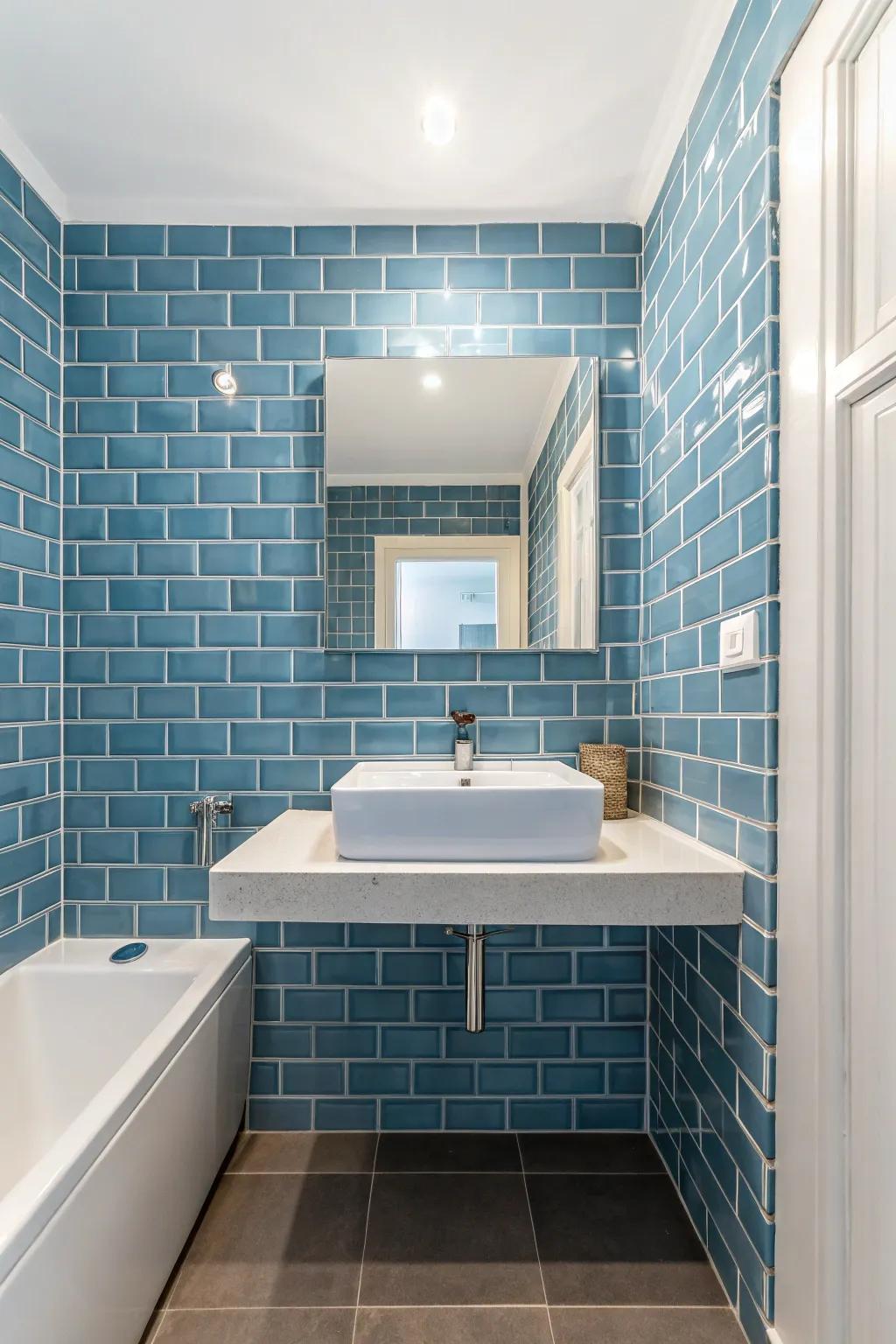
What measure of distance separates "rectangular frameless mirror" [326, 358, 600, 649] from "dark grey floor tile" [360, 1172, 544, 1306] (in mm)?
1363

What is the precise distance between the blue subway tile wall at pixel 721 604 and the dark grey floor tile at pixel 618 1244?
0.05m

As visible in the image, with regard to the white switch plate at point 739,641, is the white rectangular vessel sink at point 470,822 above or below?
below

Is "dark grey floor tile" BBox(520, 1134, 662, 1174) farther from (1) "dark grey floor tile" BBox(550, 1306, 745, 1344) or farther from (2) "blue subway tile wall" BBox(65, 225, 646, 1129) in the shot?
(2) "blue subway tile wall" BBox(65, 225, 646, 1129)

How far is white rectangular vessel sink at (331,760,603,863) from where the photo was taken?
1.47 m

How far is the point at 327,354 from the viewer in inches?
83.6

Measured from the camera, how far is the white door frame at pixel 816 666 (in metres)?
1.12

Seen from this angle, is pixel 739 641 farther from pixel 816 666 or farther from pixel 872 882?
pixel 872 882

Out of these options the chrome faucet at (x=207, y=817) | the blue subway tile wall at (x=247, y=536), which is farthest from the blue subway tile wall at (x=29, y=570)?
the chrome faucet at (x=207, y=817)

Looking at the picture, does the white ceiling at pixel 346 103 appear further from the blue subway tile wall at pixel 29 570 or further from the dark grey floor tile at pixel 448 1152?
the dark grey floor tile at pixel 448 1152

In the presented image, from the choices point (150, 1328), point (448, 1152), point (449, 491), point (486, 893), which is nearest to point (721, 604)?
point (486, 893)

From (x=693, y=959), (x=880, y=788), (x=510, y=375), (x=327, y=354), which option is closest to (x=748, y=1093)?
(x=693, y=959)

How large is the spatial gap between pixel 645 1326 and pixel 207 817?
148 cm

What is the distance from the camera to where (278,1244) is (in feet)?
5.46

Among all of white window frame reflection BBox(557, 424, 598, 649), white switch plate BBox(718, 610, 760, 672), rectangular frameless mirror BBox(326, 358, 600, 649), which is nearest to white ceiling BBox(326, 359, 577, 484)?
rectangular frameless mirror BBox(326, 358, 600, 649)
